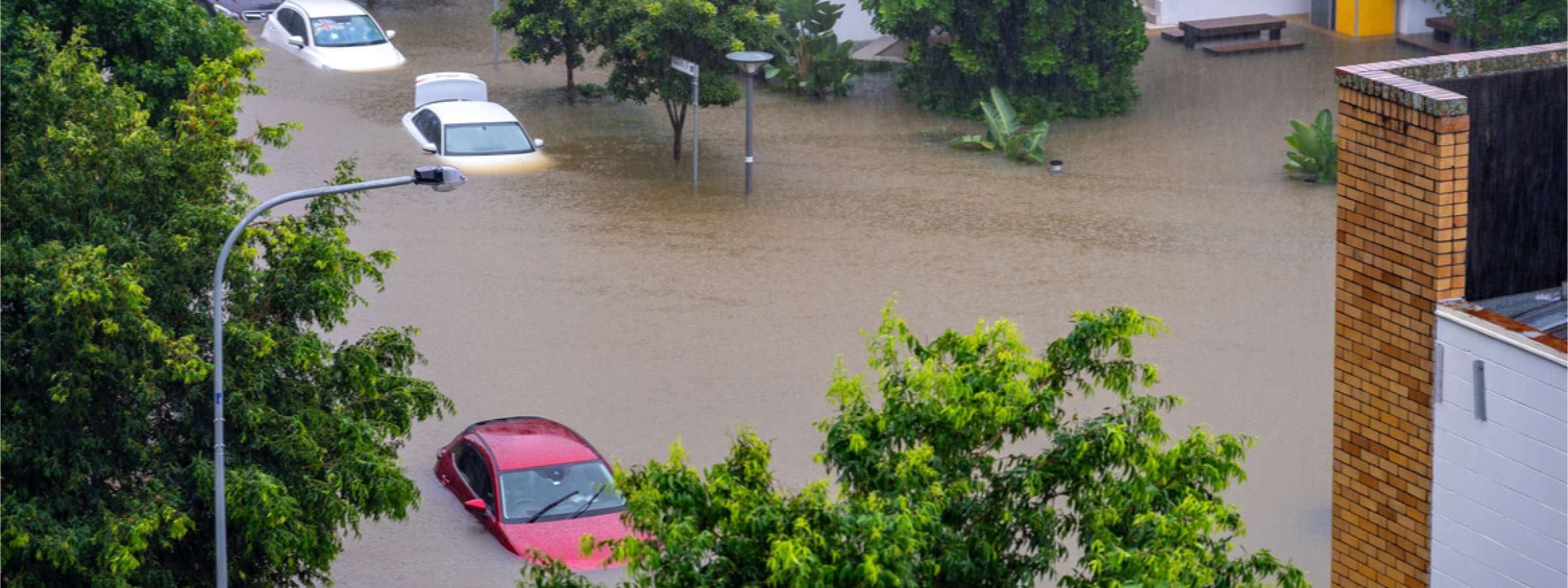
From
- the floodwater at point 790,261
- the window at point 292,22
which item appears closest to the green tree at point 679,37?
the floodwater at point 790,261

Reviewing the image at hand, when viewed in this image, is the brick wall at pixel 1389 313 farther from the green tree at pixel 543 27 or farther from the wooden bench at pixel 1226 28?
the wooden bench at pixel 1226 28

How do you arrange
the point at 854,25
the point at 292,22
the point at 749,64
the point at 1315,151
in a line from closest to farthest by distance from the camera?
the point at 749,64, the point at 1315,151, the point at 292,22, the point at 854,25

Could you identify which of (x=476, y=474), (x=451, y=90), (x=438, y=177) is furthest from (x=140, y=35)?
(x=451, y=90)

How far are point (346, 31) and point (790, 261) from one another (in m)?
13.9

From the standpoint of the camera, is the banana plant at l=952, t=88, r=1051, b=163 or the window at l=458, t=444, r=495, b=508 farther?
the banana plant at l=952, t=88, r=1051, b=163

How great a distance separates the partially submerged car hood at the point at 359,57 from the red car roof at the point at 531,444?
17.8 metres

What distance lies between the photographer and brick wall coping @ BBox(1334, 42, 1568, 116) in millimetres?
8672

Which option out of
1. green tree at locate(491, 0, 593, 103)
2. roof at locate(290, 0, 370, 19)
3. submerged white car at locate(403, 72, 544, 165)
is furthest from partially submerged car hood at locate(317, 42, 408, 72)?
submerged white car at locate(403, 72, 544, 165)

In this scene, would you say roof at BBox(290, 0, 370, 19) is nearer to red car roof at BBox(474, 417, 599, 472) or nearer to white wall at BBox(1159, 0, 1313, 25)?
white wall at BBox(1159, 0, 1313, 25)

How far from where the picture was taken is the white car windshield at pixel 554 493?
14.8 meters

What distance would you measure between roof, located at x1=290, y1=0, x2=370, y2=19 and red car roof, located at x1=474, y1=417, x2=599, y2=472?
18.8 m

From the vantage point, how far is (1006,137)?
2789 cm

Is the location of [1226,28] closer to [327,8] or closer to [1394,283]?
[327,8]

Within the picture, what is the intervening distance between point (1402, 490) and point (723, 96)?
1842cm
